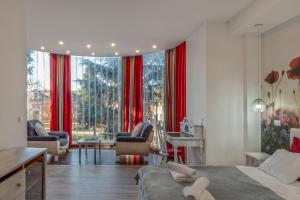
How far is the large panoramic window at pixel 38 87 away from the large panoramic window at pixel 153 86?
3.07 m

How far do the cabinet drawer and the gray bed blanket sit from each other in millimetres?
1156

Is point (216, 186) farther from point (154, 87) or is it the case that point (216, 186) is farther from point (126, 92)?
point (126, 92)

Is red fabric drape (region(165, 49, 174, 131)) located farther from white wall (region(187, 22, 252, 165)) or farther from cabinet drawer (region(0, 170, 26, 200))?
cabinet drawer (region(0, 170, 26, 200))

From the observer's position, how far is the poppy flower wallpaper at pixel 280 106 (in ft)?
13.2

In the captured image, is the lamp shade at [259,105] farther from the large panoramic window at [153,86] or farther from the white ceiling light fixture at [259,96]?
the large panoramic window at [153,86]

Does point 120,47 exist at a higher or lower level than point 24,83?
higher

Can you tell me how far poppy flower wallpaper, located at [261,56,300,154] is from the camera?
4.02m

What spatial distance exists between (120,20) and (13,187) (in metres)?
3.54

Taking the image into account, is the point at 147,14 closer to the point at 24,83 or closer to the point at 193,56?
the point at 193,56

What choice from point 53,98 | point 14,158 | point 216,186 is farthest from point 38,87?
point 216,186

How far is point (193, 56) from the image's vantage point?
6.02 m

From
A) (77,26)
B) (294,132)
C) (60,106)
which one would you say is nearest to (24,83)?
(77,26)

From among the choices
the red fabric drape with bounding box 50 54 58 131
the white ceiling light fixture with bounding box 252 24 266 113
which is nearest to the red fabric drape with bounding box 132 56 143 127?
the red fabric drape with bounding box 50 54 58 131

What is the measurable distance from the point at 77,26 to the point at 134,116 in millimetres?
4006
